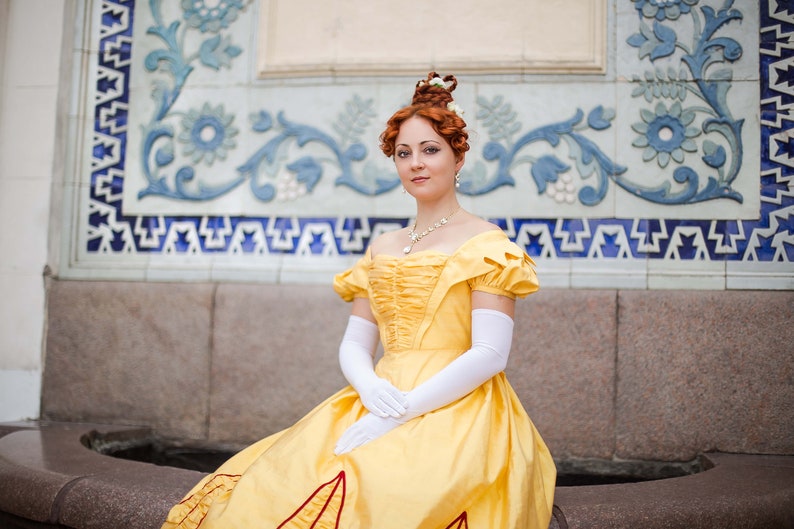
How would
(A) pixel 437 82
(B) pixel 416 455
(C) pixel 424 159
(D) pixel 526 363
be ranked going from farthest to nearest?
(D) pixel 526 363 → (A) pixel 437 82 → (C) pixel 424 159 → (B) pixel 416 455

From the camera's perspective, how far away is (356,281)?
2418 millimetres

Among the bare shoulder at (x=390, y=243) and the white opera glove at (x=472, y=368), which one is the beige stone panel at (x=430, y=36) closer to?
the bare shoulder at (x=390, y=243)

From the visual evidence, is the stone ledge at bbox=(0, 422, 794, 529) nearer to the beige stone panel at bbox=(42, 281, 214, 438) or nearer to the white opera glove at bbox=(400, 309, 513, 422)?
the white opera glove at bbox=(400, 309, 513, 422)

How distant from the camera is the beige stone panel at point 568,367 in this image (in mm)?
3475

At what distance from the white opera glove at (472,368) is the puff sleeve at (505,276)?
0.07 metres

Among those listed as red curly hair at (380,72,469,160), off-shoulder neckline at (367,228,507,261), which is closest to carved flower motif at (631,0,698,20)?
red curly hair at (380,72,469,160)

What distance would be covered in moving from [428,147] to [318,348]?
1751 mm

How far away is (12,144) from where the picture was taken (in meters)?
4.08

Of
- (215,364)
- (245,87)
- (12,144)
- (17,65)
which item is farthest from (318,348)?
(17,65)

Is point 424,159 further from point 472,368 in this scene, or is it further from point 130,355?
point 130,355

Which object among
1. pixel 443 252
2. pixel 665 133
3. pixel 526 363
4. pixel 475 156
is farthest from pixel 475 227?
pixel 665 133

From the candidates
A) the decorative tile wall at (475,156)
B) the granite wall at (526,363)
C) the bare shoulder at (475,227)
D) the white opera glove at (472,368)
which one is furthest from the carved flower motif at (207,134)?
the white opera glove at (472,368)

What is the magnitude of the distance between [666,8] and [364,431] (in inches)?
114

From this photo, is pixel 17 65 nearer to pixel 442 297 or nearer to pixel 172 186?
pixel 172 186
